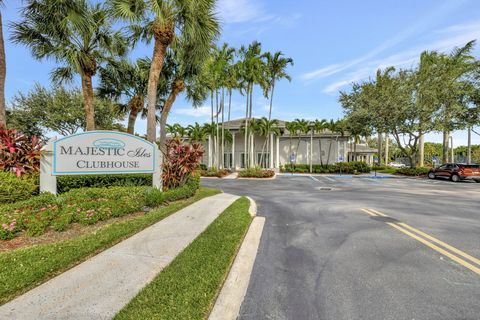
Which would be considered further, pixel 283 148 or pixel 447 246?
pixel 283 148

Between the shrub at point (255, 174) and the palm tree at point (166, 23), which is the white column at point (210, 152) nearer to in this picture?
the shrub at point (255, 174)

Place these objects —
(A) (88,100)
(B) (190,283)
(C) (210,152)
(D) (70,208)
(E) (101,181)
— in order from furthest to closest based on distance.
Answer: (C) (210,152) < (A) (88,100) < (E) (101,181) < (D) (70,208) < (B) (190,283)

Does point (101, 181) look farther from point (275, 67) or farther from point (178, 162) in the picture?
point (275, 67)

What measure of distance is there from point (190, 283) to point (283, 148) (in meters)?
32.4

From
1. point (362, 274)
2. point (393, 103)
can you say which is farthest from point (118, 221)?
point (393, 103)

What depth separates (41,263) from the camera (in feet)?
11.7

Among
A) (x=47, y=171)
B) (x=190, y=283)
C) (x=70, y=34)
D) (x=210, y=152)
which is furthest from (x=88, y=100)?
(x=210, y=152)

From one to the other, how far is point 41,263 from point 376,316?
4.87 meters

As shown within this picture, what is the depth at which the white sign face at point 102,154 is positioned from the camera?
668 cm

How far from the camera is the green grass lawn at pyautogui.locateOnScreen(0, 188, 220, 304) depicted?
10.1ft

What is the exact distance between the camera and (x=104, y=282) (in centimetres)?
322

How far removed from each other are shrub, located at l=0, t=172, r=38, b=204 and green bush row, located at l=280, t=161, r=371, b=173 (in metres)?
27.6

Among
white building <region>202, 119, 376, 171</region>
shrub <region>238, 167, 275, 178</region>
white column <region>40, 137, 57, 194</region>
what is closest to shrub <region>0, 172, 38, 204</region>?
white column <region>40, 137, 57, 194</region>

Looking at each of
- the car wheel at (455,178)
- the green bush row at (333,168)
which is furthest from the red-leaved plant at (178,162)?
the car wheel at (455,178)
